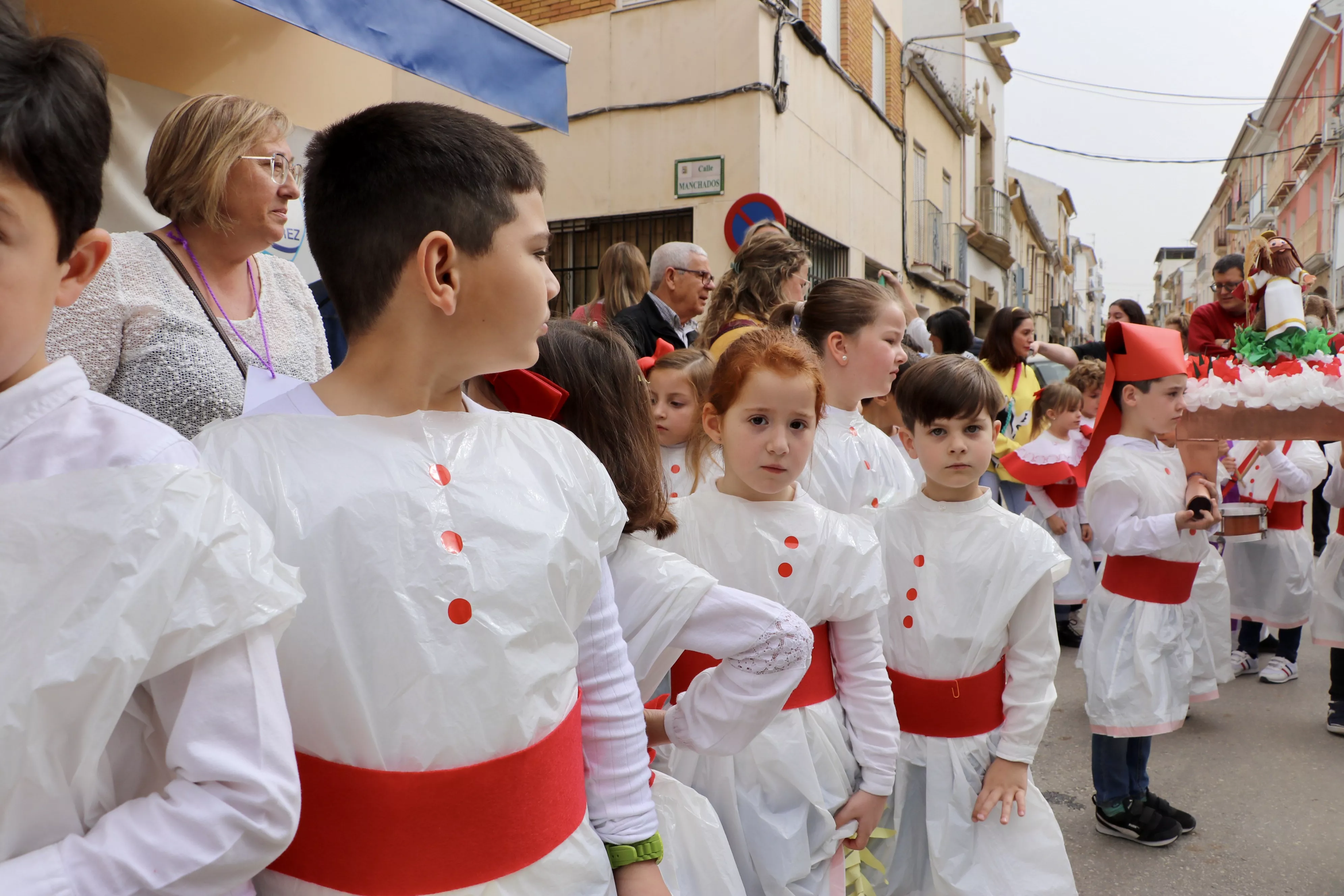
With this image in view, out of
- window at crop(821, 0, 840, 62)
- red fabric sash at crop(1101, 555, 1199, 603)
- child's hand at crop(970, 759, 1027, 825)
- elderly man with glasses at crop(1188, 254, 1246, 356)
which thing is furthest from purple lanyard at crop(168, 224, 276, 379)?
window at crop(821, 0, 840, 62)

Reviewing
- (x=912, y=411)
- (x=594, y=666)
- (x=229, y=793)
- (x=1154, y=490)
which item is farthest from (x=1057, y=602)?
(x=229, y=793)

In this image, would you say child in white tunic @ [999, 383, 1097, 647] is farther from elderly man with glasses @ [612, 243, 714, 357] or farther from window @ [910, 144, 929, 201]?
window @ [910, 144, 929, 201]

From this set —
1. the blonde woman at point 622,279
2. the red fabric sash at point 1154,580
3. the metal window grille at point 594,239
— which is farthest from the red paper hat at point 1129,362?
the metal window grille at point 594,239

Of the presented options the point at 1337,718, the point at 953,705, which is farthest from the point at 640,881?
the point at 1337,718

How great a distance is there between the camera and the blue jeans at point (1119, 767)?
133 inches

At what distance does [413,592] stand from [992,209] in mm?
24558

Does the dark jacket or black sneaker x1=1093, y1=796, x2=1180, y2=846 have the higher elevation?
the dark jacket

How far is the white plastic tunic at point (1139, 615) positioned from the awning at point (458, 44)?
279 centimetres

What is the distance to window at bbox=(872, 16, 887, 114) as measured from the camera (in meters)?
13.6

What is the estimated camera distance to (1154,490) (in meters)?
3.41

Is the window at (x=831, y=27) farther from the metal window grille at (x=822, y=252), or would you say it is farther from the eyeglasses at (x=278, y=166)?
the eyeglasses at (x=278, y=166)

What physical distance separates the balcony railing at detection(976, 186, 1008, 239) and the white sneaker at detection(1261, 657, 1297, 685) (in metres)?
19.1

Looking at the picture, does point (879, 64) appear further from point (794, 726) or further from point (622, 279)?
point (794, 726)

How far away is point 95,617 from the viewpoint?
2.67 feet
